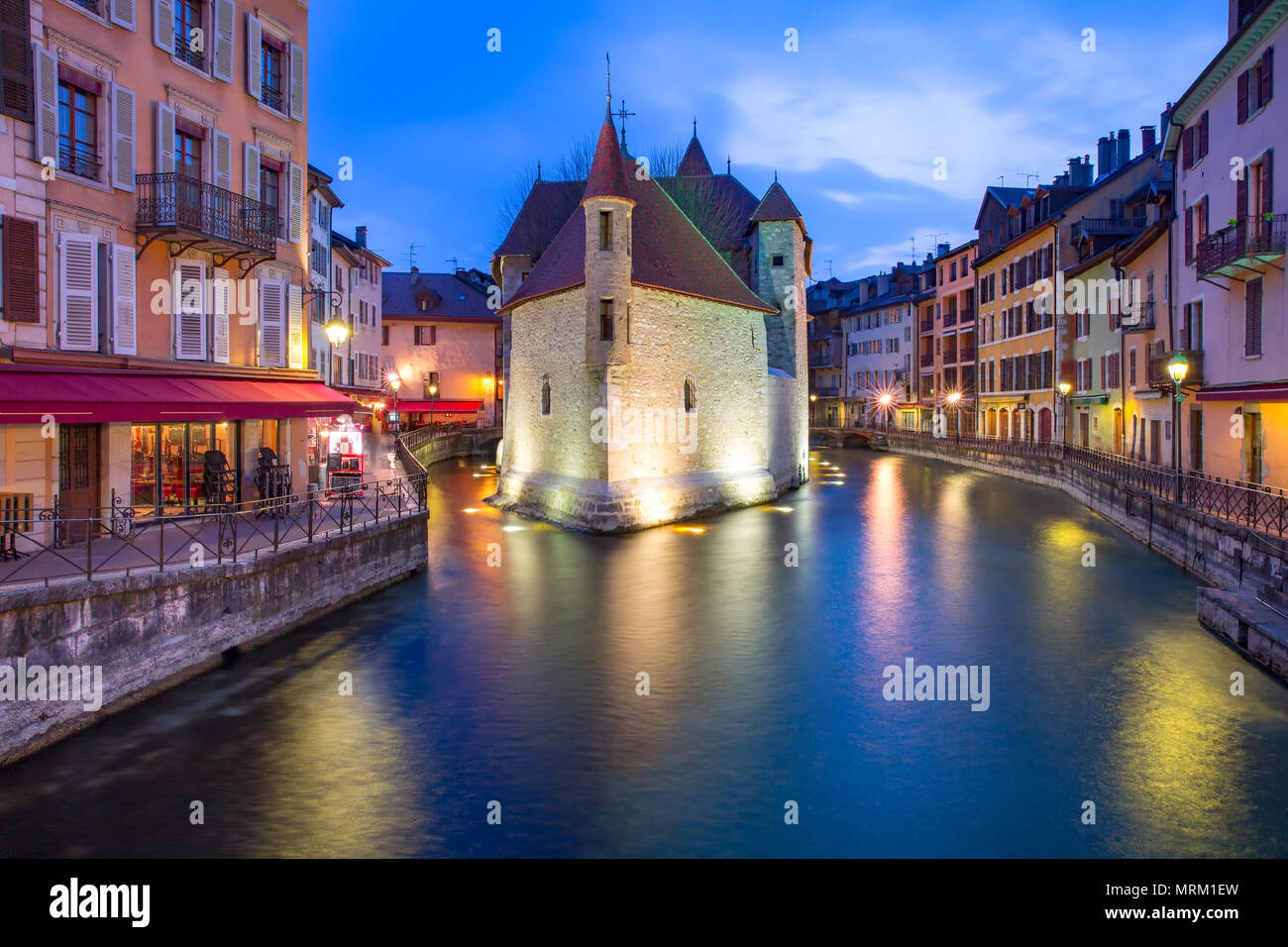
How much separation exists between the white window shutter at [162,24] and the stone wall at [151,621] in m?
8.89

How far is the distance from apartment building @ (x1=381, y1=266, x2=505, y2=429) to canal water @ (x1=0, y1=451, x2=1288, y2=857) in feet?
152

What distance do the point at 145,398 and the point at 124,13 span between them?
6.39 meters

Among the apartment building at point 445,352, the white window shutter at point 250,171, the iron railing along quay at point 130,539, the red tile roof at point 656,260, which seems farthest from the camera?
the apartment building at point 445,352

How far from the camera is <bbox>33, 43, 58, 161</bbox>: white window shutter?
13.2 metres

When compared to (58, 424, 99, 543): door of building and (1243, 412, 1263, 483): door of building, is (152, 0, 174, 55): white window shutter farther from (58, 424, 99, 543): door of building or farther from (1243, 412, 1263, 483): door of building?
(1243, 412, 1263, 483): door of building

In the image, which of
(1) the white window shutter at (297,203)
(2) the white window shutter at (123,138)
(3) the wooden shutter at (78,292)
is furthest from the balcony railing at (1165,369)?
(3) the wooden shutter at (78,292)

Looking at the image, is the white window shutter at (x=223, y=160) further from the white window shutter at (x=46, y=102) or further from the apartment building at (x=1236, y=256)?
the apartment building at (x=1236, y=256)

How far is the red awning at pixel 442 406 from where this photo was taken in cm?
6200

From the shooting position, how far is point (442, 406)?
62.3 metres

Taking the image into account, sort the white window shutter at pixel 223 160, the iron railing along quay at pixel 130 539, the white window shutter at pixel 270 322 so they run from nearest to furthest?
the iron railing along quay at pixel 130 539, the white window shutter at pixel 223 160, the white window shutter at pixel 270 322

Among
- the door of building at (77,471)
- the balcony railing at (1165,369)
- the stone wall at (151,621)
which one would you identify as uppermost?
the balcony railing at (1165,369)

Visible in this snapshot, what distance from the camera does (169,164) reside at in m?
15.6

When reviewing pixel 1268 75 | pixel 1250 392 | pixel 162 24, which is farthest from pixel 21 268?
pixel 1268 75
